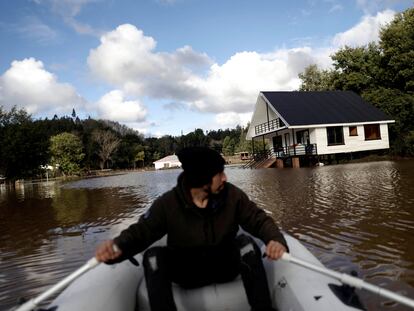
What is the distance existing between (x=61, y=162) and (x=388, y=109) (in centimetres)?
4261

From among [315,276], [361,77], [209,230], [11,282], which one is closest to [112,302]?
[209,230]

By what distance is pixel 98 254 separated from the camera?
243 centimetres

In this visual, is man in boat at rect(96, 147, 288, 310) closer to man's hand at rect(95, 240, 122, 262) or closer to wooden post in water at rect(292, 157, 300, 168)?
man's hand at rect(95, 240, 122, 262)

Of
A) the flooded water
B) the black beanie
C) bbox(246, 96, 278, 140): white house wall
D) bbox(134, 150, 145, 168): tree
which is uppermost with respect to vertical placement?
bbox(246, 96, 278, 140): white house wall

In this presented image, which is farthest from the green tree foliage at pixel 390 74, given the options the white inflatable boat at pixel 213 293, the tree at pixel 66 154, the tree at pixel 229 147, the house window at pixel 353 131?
the tree at pixel 229 147

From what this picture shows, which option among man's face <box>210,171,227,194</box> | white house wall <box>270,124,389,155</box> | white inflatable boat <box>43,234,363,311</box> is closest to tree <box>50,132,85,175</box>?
white house wall <box>270,124,389,155</box>

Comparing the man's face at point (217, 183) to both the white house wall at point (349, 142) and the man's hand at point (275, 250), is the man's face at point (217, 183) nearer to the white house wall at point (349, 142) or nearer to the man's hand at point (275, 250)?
the man's hand at point (275, 250)

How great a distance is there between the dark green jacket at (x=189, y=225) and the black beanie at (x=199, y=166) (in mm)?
93

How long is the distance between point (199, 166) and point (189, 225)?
383 mm

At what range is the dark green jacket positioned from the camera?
2.56 m

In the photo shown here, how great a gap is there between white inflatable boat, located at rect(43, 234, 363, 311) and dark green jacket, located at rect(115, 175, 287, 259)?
312mm

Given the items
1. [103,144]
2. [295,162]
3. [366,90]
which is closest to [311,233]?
[295,162]

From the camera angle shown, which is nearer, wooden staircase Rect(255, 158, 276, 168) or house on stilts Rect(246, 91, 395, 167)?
house on stilts Rect(246, 91, 395, 167)

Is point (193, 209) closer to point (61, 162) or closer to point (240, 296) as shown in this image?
point (240, 296)
